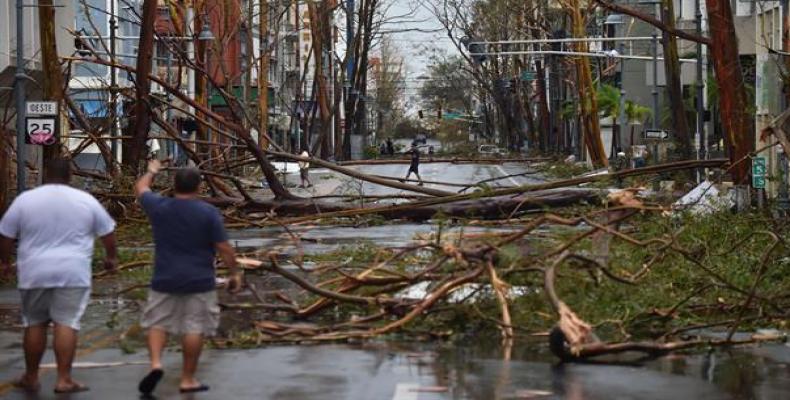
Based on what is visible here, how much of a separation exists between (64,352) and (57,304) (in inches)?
13.2

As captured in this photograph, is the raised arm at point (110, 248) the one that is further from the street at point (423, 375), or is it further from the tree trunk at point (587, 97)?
the tree trunk at point (587, 97)

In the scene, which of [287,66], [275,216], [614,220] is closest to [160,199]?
[614,220]

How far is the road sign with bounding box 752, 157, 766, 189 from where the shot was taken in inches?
999

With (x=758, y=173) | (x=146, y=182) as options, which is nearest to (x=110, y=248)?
(x=146, y=182)

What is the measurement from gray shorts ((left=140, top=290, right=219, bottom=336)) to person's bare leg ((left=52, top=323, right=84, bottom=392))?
1.75 ft

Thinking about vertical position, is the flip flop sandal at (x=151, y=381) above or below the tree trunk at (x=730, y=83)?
below

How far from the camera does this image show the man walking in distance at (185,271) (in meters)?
10.8

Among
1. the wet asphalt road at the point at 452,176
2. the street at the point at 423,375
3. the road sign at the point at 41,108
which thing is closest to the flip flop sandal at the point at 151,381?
the street at the point at 423,375

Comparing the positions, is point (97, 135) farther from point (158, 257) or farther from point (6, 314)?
point (158, 257)

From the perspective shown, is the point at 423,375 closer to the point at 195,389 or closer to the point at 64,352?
the point at 195,389

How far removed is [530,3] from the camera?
73188mm

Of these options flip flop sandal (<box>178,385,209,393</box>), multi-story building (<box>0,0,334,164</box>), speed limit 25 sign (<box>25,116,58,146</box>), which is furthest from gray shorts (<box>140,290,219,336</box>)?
multi-story building (<box>0,0,334,164</box>)

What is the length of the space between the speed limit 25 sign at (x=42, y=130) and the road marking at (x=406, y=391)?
17.3 metres

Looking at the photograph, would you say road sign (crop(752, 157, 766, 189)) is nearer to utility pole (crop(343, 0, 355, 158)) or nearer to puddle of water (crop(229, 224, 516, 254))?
puddle of water (crop(229, 224, 516, 254))
